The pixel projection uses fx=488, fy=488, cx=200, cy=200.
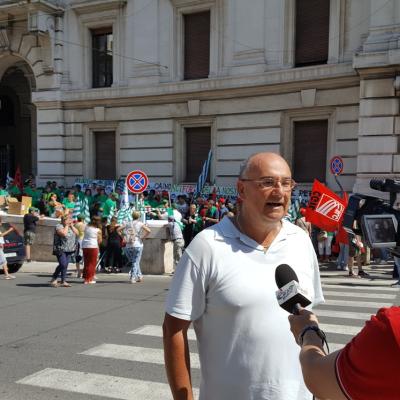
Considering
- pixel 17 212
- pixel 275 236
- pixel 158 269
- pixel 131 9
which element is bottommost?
pixel 158 269

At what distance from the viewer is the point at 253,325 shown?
229 centimetres

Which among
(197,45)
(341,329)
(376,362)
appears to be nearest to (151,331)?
(341,329)

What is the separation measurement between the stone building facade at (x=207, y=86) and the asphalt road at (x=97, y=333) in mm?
7563

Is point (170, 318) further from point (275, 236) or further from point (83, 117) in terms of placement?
point (83, 117)

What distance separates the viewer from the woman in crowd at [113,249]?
13.4 metres

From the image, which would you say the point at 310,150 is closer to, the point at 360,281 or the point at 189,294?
the point at 360,281

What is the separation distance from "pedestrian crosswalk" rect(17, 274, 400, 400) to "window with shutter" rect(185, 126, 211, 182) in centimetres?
1240

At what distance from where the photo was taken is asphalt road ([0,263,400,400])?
4965mm

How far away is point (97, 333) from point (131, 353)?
1.10 meters

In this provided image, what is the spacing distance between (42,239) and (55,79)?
10.7m

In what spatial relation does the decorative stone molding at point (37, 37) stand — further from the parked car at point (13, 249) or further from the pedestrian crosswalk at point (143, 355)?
the pedestrian crosswalk at point (143, 355)

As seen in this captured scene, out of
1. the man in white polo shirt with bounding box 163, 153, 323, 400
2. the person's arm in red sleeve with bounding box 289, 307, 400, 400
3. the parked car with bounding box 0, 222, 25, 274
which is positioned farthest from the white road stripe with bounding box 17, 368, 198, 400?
the parked car with bounding box 0, 222, 25, 274

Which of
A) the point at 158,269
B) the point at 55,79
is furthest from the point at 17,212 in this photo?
the point at 55,79

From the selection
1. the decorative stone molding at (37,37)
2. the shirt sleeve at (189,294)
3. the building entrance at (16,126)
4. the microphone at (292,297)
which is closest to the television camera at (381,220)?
the microphone at (292,297)
